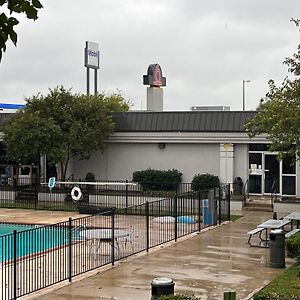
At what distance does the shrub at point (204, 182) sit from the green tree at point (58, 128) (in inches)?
208

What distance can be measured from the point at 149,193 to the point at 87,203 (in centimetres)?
304

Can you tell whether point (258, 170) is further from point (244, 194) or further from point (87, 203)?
point (87, 203)

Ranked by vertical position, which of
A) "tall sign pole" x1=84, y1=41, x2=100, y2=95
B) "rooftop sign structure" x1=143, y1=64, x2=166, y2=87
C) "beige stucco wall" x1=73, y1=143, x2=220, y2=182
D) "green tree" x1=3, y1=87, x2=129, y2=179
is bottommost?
"beige stucco wall" x1=73, y1=143, x2=220, y2=182

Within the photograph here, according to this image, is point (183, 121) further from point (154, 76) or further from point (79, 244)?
point (154, 76)

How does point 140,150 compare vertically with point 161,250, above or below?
above

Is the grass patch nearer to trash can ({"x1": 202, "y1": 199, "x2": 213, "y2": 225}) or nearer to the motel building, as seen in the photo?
trash can ({"x1": 202, "y1": 199, "x2": 213, "y2": 225})

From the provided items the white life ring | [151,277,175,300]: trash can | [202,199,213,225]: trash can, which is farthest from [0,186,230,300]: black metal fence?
the white life ring

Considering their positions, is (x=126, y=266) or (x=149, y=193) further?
(x=149, y=193)

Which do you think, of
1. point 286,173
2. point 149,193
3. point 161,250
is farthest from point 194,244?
point 286,173

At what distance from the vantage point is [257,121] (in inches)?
895

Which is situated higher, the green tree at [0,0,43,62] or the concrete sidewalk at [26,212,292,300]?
the green tree at [0,0,43,62]

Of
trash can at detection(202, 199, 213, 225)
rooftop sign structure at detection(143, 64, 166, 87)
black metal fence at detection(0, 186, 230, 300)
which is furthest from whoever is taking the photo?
rooftop sign structure at detection(143, 64, 166, 87)

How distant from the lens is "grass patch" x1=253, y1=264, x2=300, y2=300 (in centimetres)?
1130

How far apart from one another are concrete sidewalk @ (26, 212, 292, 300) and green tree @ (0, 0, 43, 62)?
837cm
